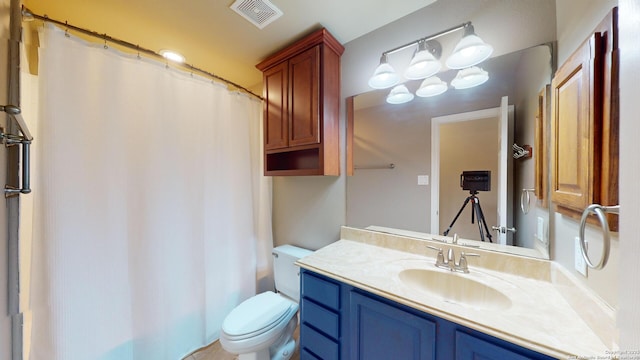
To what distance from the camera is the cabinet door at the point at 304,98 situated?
1381 mm

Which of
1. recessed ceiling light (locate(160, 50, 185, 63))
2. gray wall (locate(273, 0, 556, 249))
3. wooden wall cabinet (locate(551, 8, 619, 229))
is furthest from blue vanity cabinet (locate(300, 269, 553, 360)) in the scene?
recessed ceiling light (locate(160, 50, 185, 63))

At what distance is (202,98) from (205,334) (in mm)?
1739

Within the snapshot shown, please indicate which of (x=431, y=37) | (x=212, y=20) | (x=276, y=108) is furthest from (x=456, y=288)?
(x=212, y=20)

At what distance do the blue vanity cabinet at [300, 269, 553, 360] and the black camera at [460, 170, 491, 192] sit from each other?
73cm

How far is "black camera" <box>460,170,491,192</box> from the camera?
3.62 ft

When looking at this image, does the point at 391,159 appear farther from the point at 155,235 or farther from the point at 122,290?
the point at 122,290

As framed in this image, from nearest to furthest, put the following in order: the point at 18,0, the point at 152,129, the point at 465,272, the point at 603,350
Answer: the point at 603,350 → the point at 18,0 → the point at 465,272 → the point at 152,129

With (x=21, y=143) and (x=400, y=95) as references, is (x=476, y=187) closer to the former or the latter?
(x=400, y=95)

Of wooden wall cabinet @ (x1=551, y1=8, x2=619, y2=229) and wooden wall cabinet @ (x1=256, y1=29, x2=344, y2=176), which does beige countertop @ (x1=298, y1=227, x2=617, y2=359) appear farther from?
wooden wall cabinet @ (x1=256, y1=29, x2=344, y2=176)

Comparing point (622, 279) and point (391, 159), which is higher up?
point (391, 159)

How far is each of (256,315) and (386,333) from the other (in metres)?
0.82

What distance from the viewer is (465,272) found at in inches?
39.6

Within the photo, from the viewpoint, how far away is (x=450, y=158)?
47.2 inches

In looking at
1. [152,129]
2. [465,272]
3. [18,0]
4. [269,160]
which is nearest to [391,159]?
[465,272]
